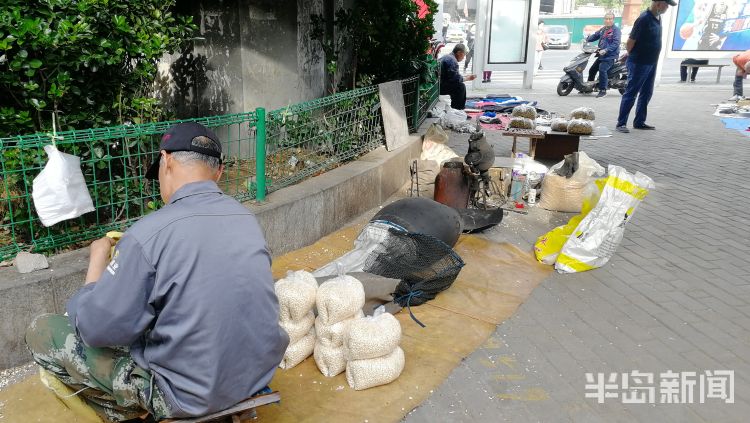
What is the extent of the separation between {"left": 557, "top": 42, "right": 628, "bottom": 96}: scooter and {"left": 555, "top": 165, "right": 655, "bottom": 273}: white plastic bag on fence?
34.7ft

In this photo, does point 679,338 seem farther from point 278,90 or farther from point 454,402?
point 278,90

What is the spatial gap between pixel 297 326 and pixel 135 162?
170cm

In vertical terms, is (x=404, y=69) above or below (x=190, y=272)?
above

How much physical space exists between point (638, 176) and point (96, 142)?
394cm

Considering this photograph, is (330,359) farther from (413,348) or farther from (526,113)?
(526,113)

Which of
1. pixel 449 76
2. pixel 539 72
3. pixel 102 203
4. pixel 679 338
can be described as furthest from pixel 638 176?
pixel 539 72

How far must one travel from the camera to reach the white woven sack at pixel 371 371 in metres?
3.22

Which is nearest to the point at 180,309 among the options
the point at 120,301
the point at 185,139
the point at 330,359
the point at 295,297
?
the point at 120,301

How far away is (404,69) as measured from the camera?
818 centimetres

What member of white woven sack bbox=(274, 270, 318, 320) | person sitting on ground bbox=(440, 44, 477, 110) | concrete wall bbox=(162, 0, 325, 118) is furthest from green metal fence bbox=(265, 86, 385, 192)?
person sitting on ground bbox=(440, 44, 477, 110)

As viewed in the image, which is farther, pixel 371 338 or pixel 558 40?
pixel 558 40

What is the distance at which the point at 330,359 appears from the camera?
3336 mm

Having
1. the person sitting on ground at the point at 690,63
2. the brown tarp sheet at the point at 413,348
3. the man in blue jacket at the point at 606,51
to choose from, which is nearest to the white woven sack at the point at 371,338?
the brown tarp sheet at the point at 413,348

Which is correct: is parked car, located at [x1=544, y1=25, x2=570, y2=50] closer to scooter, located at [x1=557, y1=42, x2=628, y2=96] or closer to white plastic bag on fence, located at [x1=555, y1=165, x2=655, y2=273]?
scooter, located at [x1=557, y1=42, x2=628, y2=96]
